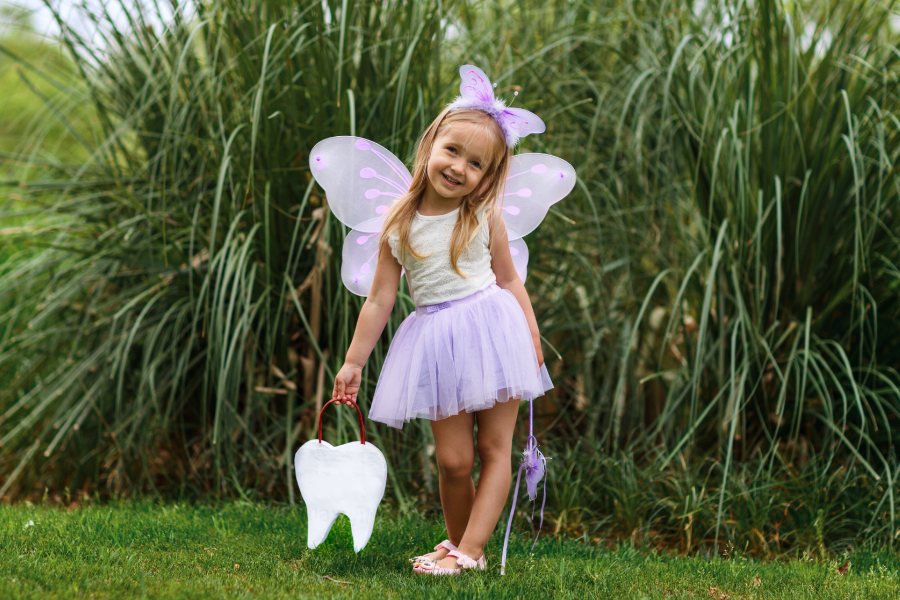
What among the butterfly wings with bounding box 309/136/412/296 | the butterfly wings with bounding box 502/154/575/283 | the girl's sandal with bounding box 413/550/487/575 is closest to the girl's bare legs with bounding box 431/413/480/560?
the girl's sandal with bounding box 413/550/487/575

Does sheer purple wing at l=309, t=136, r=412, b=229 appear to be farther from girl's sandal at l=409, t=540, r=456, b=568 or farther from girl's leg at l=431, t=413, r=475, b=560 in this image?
girl's sandal at l=409, t=540, r=456, b=568

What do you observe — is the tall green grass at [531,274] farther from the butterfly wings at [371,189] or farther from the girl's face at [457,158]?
the girl's face at [457,158]

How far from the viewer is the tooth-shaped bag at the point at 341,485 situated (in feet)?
7.09

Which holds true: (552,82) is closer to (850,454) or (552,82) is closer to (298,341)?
(298,341)

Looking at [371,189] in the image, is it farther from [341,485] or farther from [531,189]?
[341,485]

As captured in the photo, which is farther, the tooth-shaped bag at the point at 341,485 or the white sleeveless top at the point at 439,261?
the white sleeveless top at the point at 439,261

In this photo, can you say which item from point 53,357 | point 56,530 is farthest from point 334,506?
point 53,357

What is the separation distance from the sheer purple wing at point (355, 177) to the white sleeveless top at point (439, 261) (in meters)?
0.21

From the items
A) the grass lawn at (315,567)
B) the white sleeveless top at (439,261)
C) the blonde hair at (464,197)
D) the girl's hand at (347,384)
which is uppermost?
the blonde hair at (464,197)

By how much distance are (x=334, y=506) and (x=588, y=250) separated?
2339 millimetres

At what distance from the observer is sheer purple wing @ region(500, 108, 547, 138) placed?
2271 mm

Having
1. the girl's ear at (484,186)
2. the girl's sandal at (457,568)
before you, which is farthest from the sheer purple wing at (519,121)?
the girl's sandal at (457,568)

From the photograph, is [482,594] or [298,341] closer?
[482,594]

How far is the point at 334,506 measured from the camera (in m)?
2.17
